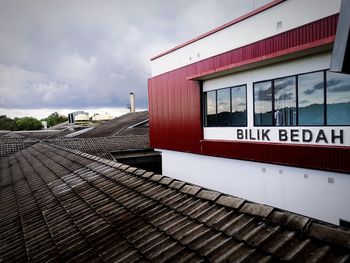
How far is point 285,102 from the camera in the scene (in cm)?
956

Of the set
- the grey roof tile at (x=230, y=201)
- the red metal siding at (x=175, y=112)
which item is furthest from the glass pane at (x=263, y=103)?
the grey roof tile at (x=230, y=201)

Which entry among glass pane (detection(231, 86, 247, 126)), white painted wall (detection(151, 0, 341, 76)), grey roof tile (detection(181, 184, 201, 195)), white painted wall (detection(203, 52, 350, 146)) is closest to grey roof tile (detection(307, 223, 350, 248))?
grey roof tile (detection(181, 184, 201, 195))

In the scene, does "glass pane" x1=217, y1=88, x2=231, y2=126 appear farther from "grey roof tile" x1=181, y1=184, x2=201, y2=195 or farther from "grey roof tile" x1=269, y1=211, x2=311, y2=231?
"grey roof tile" x1=269, y1=211, x2=311, y2=231

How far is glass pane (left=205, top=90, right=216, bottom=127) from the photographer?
12859 mm

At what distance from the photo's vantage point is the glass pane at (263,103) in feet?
33.3

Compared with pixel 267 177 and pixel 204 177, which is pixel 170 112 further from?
pixel 267 177

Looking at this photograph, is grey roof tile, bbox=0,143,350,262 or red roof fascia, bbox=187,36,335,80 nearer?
grey roof tile, bbox=0,143,350,262

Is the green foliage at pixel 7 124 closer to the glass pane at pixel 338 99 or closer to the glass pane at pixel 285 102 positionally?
the glass pane at pixel 285 102

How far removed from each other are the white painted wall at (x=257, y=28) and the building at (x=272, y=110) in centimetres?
3

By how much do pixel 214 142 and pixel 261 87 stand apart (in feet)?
11.5

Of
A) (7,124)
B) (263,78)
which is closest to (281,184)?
(263,78)

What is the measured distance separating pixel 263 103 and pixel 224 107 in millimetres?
2210

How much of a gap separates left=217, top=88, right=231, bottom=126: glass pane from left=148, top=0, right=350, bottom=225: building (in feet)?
0.16

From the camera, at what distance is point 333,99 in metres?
8.20
